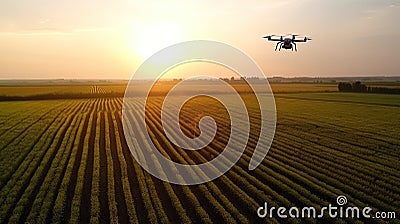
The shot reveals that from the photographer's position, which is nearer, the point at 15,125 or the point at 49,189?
the point at 49,189

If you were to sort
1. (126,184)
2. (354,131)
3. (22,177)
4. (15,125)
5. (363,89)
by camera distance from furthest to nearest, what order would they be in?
(363,89) → (15,125) → (354,131) → (22,177) → (126,184)

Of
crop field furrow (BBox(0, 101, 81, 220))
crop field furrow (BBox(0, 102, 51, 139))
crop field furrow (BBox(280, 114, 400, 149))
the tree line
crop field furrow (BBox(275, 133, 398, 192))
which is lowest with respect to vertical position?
crop field furrow (BBox(275, 133, 398, 192))

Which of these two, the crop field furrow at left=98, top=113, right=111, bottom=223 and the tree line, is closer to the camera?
the crop field furrow at left=98, top=113, right=111, bottom=223

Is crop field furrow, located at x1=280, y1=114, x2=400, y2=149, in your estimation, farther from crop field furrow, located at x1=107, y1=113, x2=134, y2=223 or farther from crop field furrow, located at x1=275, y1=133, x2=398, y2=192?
crop field furrow, located at x1=107, y1=113, x2=134, y2=223

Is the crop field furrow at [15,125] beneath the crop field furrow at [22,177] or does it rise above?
above

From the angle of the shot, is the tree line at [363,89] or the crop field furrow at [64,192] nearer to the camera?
the crop field furrow at [64,192]

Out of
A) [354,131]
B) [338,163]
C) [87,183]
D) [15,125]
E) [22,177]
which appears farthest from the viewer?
[15,125]

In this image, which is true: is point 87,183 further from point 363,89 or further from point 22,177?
point 363,89

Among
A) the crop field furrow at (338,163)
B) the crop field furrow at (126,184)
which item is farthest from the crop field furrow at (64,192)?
the crop field furrow at (338,163)

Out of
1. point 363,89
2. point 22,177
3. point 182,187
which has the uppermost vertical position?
point 363,89

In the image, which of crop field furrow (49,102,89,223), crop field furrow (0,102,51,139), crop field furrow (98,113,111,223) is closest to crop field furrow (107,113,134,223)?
crop field furrow (98,113,111,223)

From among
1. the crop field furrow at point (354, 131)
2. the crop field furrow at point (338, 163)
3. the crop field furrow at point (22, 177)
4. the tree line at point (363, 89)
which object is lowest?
the crop field furrow at point (338, 163)

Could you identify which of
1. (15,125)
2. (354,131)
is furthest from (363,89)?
(15,125)

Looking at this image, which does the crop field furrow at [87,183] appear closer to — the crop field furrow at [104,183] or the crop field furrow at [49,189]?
the crop field furrow at [104,183]
